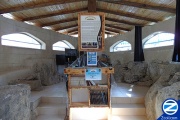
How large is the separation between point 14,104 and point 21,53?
3.51m

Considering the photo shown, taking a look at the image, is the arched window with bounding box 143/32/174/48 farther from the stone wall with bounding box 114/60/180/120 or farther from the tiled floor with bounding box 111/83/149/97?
the tiled floor with bounding box 111/83/149/97

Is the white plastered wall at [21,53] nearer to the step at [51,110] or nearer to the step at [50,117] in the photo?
the step at [51,110]

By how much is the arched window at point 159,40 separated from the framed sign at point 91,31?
359 centimetres

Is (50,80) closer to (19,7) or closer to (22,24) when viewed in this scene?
(22,24)

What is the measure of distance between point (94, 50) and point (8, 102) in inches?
64.7

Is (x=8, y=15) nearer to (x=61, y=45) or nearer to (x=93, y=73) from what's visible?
(x=61, y=45)

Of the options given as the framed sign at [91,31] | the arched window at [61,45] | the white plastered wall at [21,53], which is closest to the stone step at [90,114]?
the framed sign at [91,31]

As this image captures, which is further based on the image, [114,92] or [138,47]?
[138,47]

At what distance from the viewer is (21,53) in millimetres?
5684

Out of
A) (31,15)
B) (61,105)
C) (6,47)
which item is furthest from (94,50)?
(31,15)

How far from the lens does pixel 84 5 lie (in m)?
5.91

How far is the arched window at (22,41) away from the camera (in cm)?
518

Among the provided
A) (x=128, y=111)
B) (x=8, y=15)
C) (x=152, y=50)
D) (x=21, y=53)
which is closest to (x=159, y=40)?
(x=152, y=50)

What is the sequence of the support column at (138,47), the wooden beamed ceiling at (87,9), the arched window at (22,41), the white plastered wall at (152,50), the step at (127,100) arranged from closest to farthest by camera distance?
the step at (127,100) → the wooden beamed ceiling at (87,9) → the white plastered wall at (152,50) → the arched window at (22,41) → the support column at (138,47)
